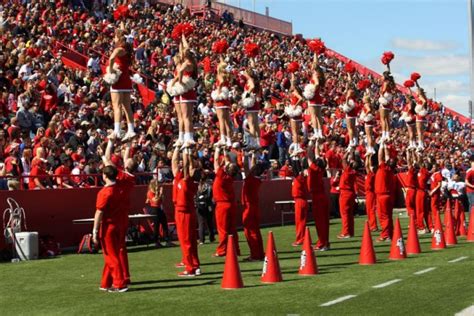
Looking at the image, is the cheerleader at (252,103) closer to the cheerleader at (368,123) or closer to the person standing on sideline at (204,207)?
the person standing on sideline at (204,207)

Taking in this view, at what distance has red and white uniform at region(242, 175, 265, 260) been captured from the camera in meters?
18.2

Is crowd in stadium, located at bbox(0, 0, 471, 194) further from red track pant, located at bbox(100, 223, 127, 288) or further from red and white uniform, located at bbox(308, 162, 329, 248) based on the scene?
red track pant, located at bbox(100, 223, 127, 288)

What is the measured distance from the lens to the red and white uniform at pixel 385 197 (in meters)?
22.1

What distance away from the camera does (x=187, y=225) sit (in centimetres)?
1570

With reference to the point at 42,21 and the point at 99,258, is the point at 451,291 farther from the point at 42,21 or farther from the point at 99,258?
the point at 42,21

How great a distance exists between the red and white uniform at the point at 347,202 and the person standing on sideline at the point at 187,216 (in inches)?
340

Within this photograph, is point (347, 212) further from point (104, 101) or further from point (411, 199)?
point (104, 101)

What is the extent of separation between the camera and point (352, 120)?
83.2ft

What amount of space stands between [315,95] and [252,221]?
533 centimetres

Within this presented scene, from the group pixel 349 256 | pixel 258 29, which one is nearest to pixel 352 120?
pixel 349 256

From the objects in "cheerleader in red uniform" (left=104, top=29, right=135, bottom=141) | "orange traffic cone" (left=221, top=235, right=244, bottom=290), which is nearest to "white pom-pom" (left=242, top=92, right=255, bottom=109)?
"cheerleader in red uniform" (left=104, top=29, right=135, bottom=141)

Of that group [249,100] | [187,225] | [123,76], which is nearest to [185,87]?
[123,76]

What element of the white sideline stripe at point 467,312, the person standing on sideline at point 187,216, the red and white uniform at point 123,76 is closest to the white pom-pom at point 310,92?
the red and white uniform at point 123,76

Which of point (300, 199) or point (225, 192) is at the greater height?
point (225, 192)
